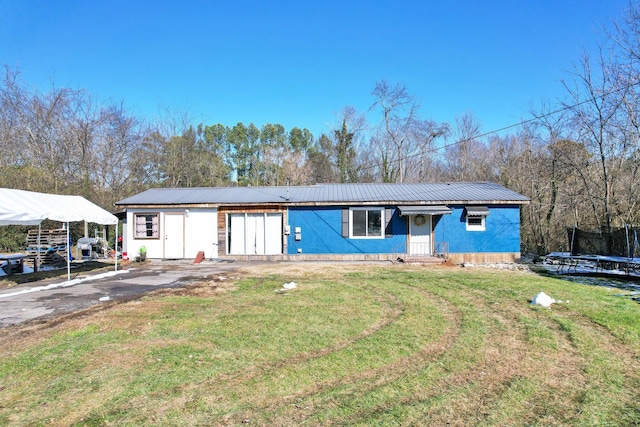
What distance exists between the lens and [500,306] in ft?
22.5

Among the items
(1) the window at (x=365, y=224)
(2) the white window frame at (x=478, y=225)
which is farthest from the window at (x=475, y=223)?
(1) the window at (x=365, y=224)

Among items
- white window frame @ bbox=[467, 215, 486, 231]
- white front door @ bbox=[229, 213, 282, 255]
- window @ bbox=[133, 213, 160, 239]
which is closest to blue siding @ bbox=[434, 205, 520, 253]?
white window frame @ bbox=[467, 215, 486, 231]

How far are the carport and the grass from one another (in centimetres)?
456

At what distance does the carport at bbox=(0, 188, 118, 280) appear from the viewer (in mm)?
9289

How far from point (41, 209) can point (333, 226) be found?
966 cm

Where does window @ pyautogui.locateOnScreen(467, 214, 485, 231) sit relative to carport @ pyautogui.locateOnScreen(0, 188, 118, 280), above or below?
below

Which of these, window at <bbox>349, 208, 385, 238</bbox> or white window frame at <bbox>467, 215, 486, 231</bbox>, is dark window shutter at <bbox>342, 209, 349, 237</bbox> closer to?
window at <bbox>349, 208, 385, 238</bbox>

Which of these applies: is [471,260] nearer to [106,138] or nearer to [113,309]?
[113,309]

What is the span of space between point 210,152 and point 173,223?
20718 mm

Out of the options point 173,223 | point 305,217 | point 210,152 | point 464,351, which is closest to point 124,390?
point 464,351

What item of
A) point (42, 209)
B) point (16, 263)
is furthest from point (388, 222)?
point (16, 263)

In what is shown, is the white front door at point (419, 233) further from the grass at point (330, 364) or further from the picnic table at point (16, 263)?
the picnic table at point (16, 263)

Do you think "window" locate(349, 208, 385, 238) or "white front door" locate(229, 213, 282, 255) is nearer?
"window" locate(349, 208, 385, 238)

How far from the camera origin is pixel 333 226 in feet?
50.6
